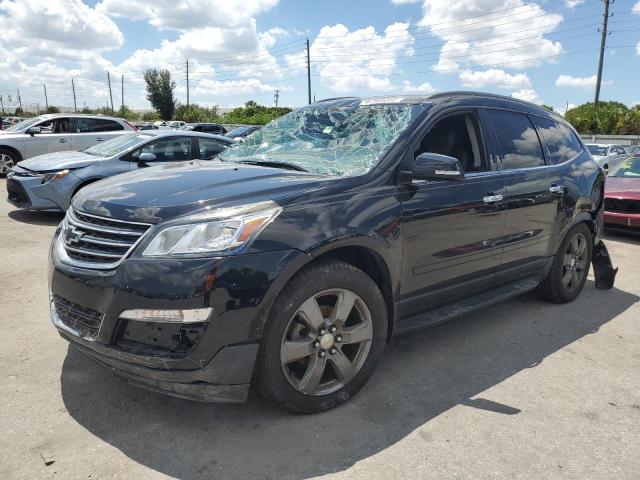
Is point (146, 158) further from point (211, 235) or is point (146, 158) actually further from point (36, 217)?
point (211, 235)

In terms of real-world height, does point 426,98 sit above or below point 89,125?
above

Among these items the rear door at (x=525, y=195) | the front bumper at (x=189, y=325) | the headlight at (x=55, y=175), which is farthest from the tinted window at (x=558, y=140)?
the headlight at (x=55, y=175)

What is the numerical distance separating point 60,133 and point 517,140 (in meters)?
11.0

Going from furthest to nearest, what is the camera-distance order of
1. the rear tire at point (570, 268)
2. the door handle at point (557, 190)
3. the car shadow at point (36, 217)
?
the car shadow at point (36, 217) < the rear tire at point (570, 268) < the door handle at point (557, 190)

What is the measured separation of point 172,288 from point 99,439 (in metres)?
0.90

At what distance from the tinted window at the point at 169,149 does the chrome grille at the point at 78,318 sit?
18.7ft

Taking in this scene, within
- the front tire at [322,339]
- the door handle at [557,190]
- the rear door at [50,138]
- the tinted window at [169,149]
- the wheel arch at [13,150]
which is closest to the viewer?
the front tire at [322,339]

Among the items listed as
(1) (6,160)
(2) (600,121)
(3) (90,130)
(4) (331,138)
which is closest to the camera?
(4) (331,138)

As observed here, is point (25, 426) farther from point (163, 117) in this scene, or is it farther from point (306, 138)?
point (163, 117)

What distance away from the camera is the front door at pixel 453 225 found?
3344 millimetres

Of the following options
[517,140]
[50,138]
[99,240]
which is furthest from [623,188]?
[50,138]

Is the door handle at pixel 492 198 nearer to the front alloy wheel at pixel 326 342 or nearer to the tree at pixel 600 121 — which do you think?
the front alloy wheel at pixel 326 342

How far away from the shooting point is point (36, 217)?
28.1ft

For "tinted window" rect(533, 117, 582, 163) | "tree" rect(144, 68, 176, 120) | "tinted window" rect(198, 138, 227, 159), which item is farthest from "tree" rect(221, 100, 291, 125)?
"tinted window" rect(533, 117, 582, 163)
